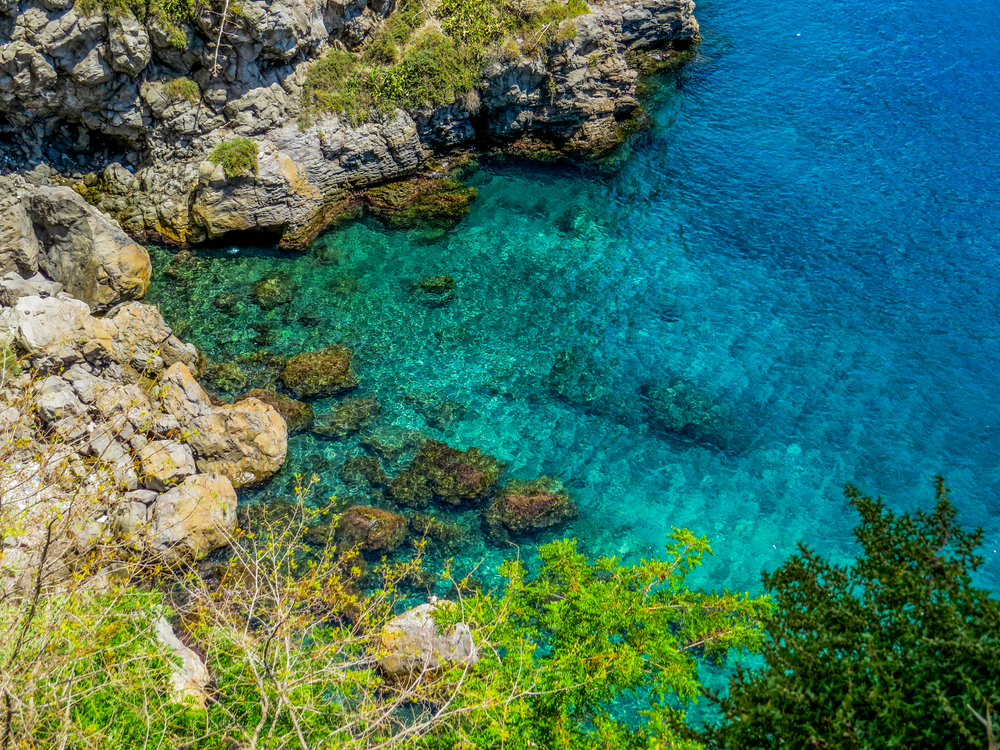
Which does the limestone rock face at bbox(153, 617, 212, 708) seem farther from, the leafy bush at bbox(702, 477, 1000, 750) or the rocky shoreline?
the leafy bush at bbox(702, 477, 1000, 750)

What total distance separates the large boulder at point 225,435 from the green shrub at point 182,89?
1061 cm

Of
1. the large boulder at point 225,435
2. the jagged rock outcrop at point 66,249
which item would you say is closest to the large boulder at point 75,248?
the jagged rock outcrop at point 66,249

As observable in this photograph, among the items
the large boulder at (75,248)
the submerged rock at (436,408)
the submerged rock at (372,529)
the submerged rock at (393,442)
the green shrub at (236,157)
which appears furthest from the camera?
the green shrub at (236,157)

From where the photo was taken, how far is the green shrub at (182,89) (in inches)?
939

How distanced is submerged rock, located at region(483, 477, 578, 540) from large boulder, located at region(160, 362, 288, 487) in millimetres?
5606

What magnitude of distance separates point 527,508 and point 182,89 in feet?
57.9

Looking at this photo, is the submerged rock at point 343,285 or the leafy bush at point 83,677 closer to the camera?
the leafy bush at point 83,677

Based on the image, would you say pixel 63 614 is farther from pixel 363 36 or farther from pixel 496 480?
pixel 363 36

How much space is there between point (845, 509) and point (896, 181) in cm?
1515

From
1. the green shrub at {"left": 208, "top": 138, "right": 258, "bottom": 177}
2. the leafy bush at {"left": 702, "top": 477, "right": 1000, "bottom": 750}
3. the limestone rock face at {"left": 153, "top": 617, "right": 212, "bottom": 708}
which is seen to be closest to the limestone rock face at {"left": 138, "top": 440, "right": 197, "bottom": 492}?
the limestone rock face at {"left": 153, "top": 617, "right": 212, "bottom": 708}

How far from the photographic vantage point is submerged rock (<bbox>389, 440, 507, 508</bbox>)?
Answer: 1814cm

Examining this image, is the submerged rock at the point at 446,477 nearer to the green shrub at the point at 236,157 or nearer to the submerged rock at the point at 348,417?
the submerged rock at the point at 348,417

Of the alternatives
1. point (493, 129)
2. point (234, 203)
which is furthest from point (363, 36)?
point (234, 203)

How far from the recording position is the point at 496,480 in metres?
18.6
